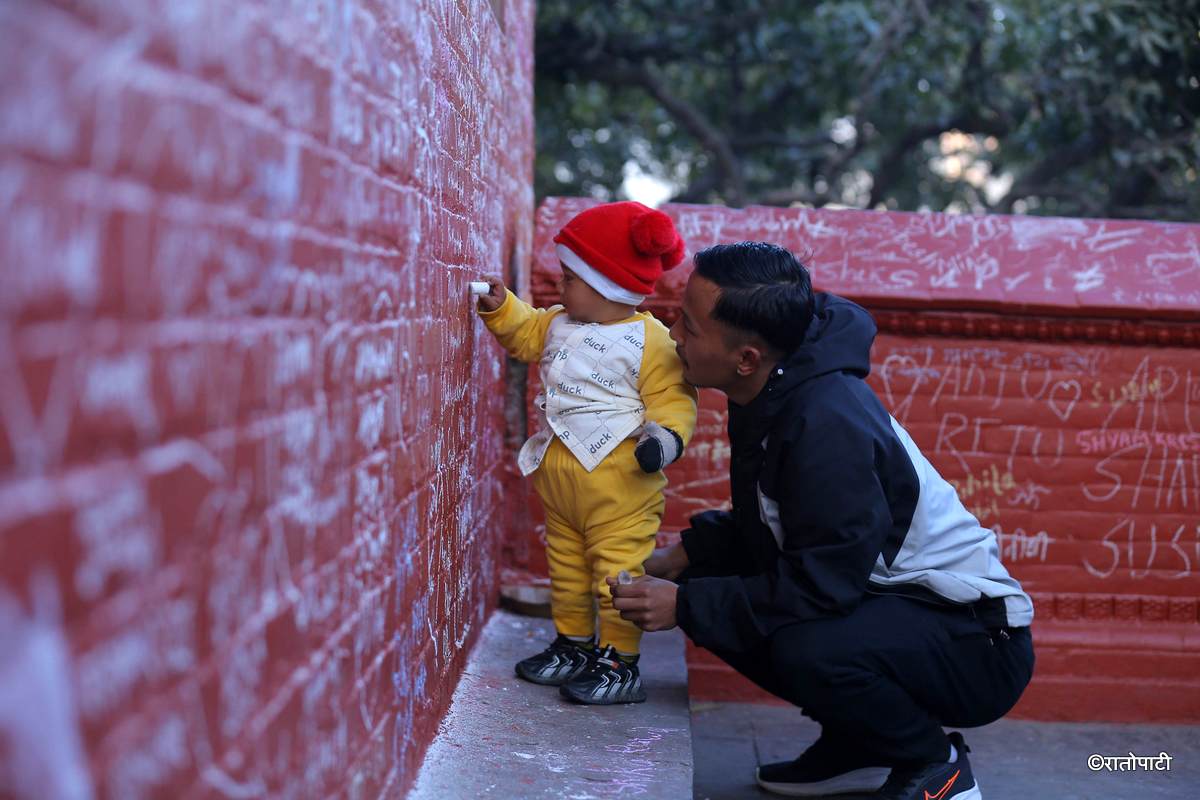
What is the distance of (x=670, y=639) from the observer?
164 inches

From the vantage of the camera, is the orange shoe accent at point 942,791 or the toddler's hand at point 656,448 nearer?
the orange shoe accent at point 942,791

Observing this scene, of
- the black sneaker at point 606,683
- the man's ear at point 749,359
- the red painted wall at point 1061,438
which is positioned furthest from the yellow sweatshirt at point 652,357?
the red painted wall at point 1061,438

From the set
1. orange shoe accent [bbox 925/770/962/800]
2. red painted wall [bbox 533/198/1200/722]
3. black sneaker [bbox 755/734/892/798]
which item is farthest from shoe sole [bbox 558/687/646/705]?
red painted wall [bbox 533/198/1200/722]

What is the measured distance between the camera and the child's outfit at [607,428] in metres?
3.36

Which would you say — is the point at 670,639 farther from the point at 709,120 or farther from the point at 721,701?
the point at 709,120

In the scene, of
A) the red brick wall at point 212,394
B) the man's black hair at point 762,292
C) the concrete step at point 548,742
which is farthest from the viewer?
the man's black hair at point 762,292

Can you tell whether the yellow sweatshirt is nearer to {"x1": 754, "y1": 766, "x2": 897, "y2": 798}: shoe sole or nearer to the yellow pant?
the yellow pant

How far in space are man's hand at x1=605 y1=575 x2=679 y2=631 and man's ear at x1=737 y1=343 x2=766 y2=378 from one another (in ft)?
1.94

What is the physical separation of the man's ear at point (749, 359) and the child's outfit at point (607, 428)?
27 centimetres

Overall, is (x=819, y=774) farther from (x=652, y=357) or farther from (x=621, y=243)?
(x=621, y=243)

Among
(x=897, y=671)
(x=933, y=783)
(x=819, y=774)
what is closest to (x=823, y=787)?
(x=819, y=774)

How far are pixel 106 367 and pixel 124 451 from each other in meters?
0.09

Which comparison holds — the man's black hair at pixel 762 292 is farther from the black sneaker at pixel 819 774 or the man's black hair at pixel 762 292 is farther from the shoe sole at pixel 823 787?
the shoe sole at pixel 823 787

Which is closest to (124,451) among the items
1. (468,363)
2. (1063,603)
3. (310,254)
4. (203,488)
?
(203,488)
